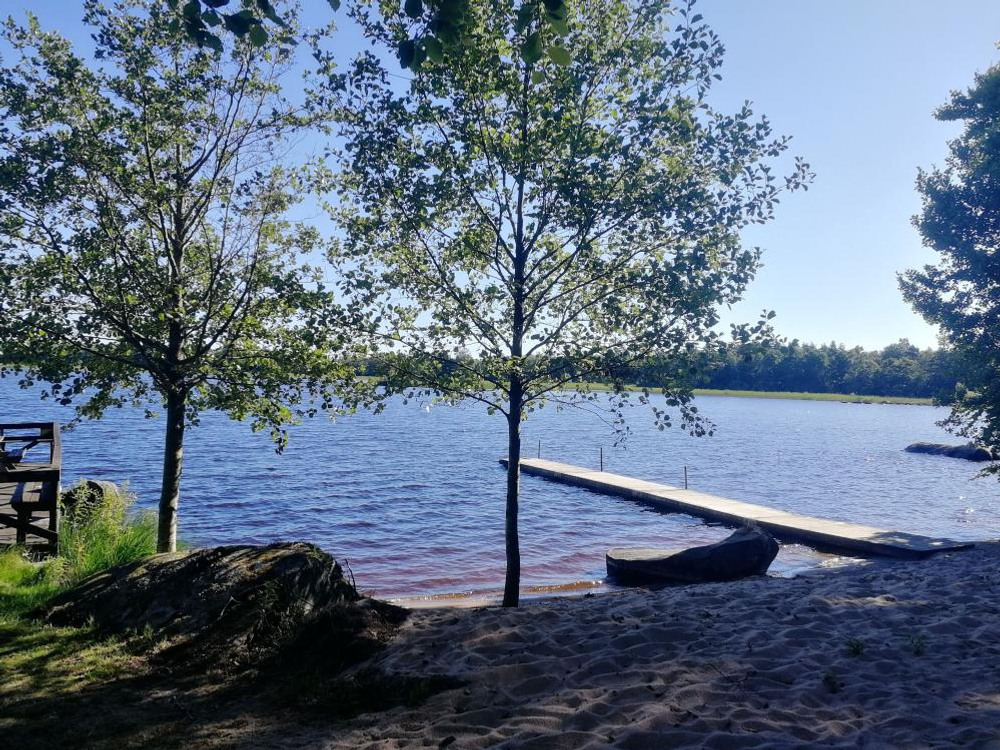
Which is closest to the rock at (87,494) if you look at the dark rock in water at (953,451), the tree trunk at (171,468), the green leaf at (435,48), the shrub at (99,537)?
the shrub at (99,537)

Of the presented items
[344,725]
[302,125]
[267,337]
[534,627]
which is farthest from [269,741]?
[302,125]

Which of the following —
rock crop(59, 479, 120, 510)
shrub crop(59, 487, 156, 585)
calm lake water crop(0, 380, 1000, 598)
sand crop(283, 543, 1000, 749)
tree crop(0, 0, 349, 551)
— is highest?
tree crop(0, 0, 349, 551)

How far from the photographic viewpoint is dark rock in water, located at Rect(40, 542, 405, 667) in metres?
7.88

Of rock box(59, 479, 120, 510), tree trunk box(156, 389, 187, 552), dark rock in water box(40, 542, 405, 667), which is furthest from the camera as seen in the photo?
rock box(59, 479, 120, 510)

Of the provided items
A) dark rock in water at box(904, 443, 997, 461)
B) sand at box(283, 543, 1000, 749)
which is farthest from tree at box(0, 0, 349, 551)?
dark rock in water at box(904, 443, 997, 461)

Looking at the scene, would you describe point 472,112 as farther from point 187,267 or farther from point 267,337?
point 187,267

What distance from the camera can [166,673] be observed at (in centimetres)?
737

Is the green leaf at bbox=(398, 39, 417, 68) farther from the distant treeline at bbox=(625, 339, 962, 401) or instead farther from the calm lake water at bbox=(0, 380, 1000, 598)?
the distant treeline at bbox=(625, 339, 962, 401)

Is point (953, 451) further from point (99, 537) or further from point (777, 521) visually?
point (99, 537)

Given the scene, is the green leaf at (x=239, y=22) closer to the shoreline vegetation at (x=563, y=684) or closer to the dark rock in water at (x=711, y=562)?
the shoreline vegetation at (x=563, y=684)

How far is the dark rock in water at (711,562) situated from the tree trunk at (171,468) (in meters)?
9.85

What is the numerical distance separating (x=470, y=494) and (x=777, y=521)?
13239mm

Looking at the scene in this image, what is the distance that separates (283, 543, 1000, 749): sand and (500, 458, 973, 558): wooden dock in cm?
891

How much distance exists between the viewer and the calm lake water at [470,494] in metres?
19.5
